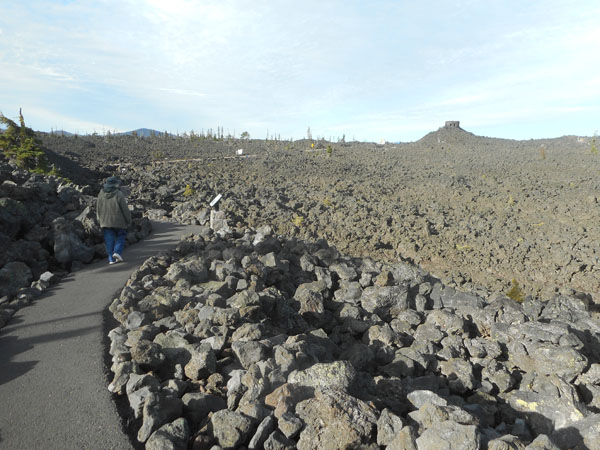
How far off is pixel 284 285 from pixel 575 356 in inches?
201

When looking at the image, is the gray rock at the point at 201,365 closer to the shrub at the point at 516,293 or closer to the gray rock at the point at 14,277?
the gray rock at the point at 14,277

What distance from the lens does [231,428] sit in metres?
3.14

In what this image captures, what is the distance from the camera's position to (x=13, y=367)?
166 inches

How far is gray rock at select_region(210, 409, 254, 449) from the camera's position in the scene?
310 cm

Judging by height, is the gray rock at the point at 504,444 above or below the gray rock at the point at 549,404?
above

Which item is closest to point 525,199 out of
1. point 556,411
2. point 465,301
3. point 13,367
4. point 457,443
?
point 465,301

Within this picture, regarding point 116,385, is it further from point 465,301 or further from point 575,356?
point 465,301

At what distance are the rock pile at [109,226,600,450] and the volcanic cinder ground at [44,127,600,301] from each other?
352 cm

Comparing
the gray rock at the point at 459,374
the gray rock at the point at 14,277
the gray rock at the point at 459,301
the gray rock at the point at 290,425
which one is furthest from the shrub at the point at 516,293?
the gray rock at the point at 14,277

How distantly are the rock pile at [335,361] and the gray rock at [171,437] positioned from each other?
10mm

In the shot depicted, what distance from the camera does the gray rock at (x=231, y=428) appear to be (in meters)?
3.10

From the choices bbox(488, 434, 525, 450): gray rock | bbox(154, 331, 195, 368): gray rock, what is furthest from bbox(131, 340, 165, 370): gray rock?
bbox(488, 434, 525, 450): gray rock

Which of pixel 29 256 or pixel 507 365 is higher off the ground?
pixel 29 256

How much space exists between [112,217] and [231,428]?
6.17 m
